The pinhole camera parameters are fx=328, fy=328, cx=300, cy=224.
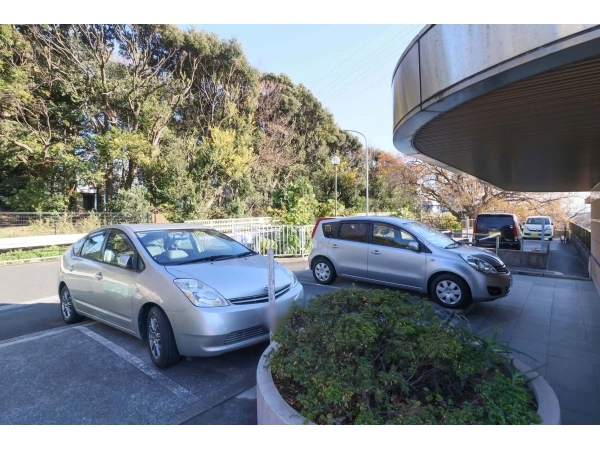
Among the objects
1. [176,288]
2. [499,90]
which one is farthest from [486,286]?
[176,288]

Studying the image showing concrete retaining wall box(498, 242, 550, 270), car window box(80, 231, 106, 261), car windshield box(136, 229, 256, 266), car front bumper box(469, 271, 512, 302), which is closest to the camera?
car windshield box(136, 229, 256, 266)

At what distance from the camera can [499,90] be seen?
2.65 metres

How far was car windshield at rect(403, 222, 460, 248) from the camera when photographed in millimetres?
5723

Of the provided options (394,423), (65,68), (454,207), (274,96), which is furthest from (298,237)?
(454,207)

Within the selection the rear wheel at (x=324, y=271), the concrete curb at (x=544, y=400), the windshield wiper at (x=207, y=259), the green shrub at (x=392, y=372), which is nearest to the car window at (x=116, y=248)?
the windshield wiper at (x=207, y=259)

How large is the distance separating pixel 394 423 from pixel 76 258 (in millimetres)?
4779

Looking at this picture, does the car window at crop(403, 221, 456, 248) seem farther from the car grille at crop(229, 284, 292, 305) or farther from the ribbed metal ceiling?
the car grille at crop(229, 284, 292, 305)

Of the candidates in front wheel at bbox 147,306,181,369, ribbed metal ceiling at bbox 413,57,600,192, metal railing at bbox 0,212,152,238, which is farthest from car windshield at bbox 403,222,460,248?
metal railing at bbox 0,212,152,238

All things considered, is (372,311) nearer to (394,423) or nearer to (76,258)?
(394,423)

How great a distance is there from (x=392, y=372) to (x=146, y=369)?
2526mm

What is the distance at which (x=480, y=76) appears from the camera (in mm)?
2408

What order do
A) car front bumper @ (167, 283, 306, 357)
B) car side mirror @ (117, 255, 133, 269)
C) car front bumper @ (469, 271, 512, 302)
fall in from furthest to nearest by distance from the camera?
car front bumper @ (469, 271, 512, 302) → car side mirror @ (117, 255, 133, 269) → car front bumper @ (167, 283, 306, 357)

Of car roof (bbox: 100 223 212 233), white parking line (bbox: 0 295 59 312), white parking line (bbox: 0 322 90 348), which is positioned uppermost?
car roof (bbox: 100 223 212 233)

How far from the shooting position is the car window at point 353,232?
21.2 ft
